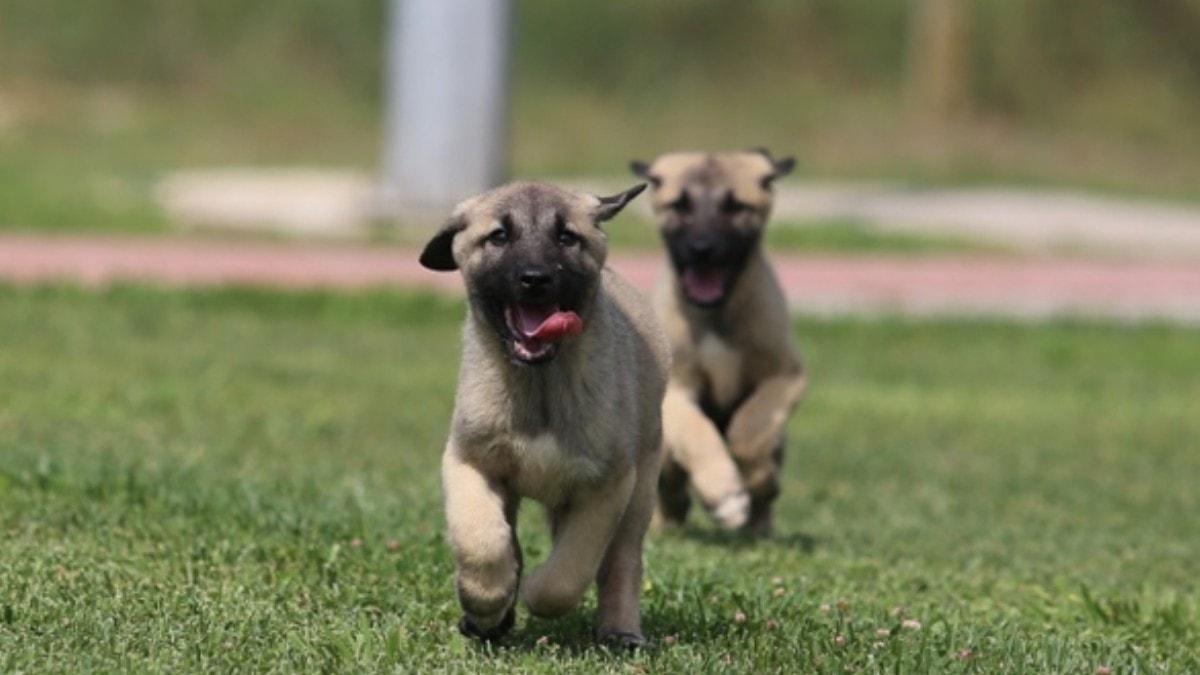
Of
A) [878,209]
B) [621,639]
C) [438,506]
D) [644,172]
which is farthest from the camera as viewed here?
[878,209]

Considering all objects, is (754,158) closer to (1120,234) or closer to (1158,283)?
(1158,283)

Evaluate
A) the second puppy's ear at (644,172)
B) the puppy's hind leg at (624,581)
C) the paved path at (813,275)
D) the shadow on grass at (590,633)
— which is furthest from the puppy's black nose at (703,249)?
the paved path at (813,275)

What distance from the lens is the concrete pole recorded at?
23.2 meters

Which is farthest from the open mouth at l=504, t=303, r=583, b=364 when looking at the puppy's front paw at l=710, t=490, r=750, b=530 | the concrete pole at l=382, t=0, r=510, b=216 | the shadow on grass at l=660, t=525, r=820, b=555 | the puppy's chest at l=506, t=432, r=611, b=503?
the concrete pole at l=382, t=0, r=510, b=216

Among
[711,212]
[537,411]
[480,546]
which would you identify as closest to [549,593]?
[480,546]

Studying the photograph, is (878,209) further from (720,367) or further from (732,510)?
(732,510)

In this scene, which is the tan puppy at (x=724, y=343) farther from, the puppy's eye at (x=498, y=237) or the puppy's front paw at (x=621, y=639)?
the puppy's eye at (x=498, y=237)

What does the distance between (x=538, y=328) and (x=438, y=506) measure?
135 inches

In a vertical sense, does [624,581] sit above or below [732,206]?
below

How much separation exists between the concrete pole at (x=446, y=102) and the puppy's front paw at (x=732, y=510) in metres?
14.7

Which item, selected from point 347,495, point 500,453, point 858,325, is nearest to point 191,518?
point 347,495

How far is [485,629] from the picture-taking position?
6230mm

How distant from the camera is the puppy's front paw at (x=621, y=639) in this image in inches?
250

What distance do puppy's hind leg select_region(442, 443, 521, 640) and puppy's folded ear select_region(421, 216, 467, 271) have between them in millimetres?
543
